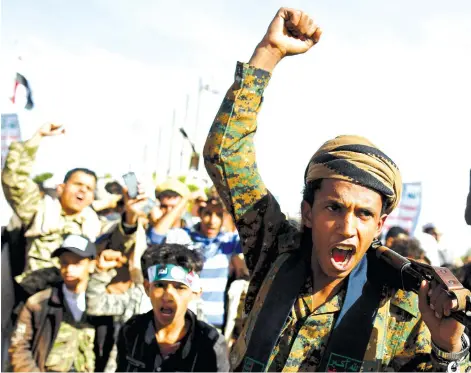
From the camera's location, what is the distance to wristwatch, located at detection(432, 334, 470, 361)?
140 centimetres

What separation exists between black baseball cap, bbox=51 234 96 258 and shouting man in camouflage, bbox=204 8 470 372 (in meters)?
2.48

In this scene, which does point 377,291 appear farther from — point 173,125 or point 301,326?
point 173,125

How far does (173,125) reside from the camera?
44906 millimetres

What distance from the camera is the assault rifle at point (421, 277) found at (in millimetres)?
1320

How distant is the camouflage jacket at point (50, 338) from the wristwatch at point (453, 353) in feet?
9.98

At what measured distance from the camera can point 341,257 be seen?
170 centimetres

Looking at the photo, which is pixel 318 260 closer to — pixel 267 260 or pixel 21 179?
pixel 267 260

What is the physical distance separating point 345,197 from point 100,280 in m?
3.00

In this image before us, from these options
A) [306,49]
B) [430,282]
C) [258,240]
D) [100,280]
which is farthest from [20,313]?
[430,282]

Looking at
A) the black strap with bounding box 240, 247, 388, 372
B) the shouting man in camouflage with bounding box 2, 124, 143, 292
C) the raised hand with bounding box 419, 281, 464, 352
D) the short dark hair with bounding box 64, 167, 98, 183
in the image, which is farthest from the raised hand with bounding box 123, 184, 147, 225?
the raised hand with bounding box 419, 281, 464, 352

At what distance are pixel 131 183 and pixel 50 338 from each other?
1.58 meters

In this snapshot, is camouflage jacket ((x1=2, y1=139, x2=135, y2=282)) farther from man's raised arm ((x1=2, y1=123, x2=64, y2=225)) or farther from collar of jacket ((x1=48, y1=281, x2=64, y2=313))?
collar of jacket ((x1=48, y1=281, x2=64, y2=313))

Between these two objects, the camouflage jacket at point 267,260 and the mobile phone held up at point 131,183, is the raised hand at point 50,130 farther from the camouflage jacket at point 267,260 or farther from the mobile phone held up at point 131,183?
the camouflage jacket at point 267,260

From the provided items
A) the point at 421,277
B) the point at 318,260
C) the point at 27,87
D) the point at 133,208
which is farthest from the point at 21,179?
the point at 421,277
